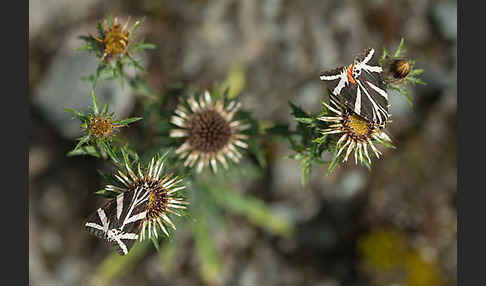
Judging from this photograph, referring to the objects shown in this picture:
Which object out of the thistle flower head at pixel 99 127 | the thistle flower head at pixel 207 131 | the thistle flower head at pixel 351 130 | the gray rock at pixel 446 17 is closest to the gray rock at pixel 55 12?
the thistle flower head at pixel 207 131

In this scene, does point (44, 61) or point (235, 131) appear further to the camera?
point (44, 61)

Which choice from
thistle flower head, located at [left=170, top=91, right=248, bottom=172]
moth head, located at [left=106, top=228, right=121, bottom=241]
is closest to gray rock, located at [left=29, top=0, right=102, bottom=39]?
thistle flower head, located at [left=170, top=91, right=248, bottom=172]

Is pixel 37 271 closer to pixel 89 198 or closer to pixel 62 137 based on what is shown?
pixel 89 198

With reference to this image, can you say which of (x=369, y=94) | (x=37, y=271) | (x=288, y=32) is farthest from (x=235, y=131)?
(x=37, y=271)

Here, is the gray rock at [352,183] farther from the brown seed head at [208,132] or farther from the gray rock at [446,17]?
the brown seed head at [208,132]

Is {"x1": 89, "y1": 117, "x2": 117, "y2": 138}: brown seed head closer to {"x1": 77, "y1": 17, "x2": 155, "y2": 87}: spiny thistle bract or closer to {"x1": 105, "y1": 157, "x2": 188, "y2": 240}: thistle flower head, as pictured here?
{"x1": 105, "y1": 157, "x2": 188, "y2": 240}: thistle flower head

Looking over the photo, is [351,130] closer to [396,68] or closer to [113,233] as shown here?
[396,68]

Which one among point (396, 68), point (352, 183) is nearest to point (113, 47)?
point (396, 68)
